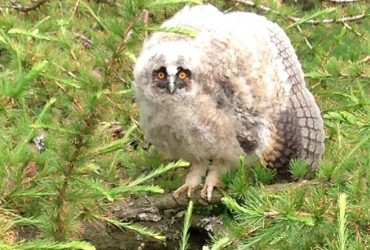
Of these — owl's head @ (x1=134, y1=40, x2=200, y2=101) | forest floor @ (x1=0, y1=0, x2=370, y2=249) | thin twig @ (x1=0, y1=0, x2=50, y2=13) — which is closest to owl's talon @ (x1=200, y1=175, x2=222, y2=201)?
forest floor @ (x1=0, y1=0, x2=370, y2=249)

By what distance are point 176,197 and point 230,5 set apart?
1722 mm

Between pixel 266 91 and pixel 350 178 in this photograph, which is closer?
pixel 350 178

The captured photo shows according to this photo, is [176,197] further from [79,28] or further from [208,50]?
[79,28]

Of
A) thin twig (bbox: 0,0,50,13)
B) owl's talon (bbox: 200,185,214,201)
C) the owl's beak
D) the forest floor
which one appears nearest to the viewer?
the forest floor

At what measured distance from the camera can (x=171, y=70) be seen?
9.43 ft

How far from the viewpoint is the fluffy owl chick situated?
2.92 metres

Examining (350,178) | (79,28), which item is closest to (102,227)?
(350,178)

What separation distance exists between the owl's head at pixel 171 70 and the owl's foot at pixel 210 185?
1.31 feet

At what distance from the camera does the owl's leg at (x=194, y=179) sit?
3.22 metres

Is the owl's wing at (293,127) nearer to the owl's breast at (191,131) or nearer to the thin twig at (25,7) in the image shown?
the owl's breast at (191,131)

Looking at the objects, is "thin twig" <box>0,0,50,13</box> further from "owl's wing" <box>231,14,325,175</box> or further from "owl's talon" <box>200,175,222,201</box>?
"owl's talon" <box>200,175,222,201</box>

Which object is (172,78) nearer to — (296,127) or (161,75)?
(161,75)

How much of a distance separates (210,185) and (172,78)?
49 centimetres

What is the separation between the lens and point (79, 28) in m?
4.38
